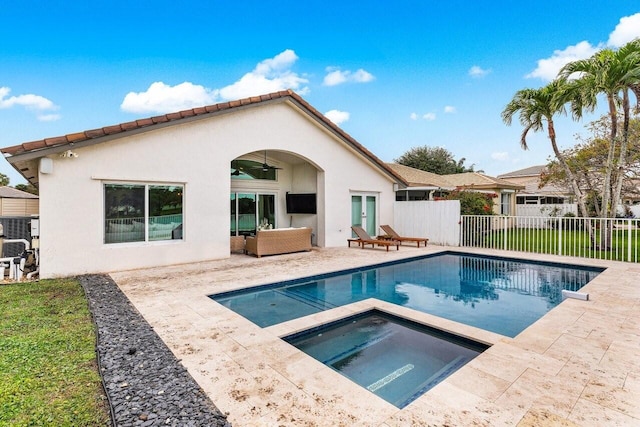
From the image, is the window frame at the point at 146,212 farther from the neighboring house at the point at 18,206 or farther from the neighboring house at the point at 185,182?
the neighboring house at the point at 18,206

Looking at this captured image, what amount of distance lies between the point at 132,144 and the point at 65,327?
21.3ft

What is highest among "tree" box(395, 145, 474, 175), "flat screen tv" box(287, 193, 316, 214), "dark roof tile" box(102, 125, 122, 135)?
"tree" box(395, 145, 474, 175)

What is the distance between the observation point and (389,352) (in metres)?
4.94

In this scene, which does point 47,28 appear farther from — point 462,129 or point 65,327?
point 462,129

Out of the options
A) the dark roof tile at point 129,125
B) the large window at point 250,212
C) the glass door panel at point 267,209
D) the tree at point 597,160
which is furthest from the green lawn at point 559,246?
the dark roof tile at point 129,125

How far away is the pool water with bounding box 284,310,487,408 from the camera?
4.05 meters

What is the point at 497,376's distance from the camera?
3773mm

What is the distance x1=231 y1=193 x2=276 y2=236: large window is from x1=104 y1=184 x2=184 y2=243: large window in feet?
13.9

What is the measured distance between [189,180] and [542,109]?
15311 millimetres

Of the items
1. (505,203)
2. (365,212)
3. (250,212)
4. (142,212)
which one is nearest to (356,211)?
(365,212)

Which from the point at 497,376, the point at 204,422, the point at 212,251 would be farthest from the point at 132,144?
the point at 497,376

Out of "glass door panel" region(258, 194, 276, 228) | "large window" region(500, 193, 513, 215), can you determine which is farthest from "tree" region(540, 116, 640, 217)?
"glass door panel" region(258, 194, 276, 228)

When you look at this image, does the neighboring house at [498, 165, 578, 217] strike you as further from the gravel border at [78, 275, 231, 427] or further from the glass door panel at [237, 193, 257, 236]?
the gravel border at [78, 275, 231, 427]

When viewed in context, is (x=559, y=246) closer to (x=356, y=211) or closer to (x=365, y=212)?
(x=365, y=212)
